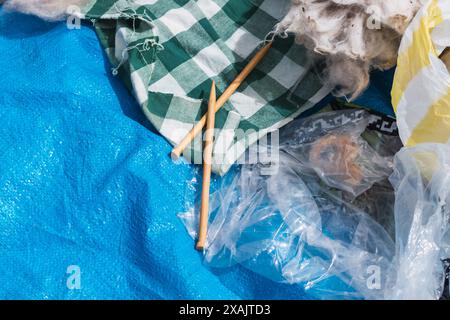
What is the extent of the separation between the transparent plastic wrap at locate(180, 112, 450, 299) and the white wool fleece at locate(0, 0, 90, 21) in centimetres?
61

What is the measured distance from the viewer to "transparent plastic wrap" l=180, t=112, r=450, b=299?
38.6 inches

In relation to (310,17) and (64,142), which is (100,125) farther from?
(310,17)

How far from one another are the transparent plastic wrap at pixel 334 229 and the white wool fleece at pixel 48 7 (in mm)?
611

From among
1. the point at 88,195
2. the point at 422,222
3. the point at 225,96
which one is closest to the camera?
the point at 422,222

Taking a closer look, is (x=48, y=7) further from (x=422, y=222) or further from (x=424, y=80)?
(x=422, y=222)

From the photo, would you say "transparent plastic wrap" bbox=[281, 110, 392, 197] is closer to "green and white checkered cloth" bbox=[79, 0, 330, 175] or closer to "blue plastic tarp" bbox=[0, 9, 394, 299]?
"green and white checkered cloth" bbox=[79, 0, 330, 175]

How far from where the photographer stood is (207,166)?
113 cm

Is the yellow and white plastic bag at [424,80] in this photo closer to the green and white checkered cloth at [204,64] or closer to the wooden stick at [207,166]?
the green and white checkered cloth at [204,64]

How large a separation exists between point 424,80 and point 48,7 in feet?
3.06

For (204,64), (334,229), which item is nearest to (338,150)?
(334,229)

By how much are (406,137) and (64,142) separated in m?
0.74

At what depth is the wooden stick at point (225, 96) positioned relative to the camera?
3.83ft

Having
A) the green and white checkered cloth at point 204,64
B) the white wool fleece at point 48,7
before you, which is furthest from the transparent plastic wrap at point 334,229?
the white wool fleece at point 48,7
